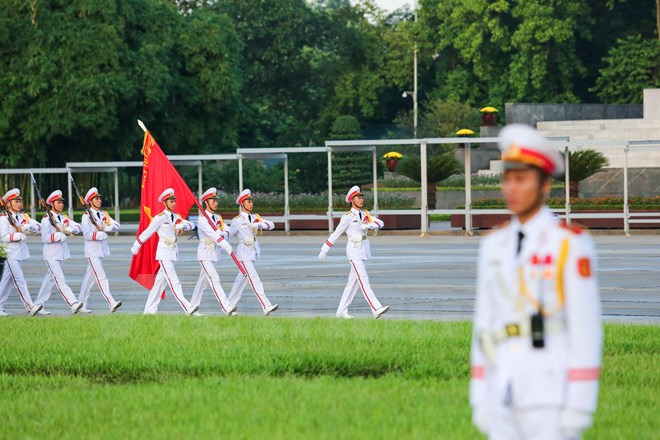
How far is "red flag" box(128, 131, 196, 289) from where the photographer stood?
17781 millimetres

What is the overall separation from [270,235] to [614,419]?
104 feet

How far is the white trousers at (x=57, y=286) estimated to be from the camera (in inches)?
705

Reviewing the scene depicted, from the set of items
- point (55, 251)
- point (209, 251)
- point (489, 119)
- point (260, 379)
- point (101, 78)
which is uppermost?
point (101, 78)

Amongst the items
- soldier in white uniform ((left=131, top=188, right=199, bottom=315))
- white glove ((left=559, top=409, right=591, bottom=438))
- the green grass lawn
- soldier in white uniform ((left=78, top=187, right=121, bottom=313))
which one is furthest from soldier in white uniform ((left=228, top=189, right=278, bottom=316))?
white glove ((left=559, top=409, right=591, bottom=438))

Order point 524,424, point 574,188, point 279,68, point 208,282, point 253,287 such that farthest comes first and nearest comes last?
point 279,68 → point 574,188 → point 208,282 → point 253,287 → point 524,424

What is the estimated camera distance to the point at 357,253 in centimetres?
1675

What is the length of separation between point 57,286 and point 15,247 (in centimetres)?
87

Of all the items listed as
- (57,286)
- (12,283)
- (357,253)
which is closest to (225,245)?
(357,253)

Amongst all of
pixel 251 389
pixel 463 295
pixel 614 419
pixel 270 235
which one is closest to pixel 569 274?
pixel 614 419

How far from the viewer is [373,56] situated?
7331cm

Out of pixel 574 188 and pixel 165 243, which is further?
pixel 574 188

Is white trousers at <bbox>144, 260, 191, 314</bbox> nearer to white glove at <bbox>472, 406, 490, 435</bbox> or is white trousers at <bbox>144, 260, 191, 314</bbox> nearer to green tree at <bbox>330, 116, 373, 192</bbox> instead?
white glove at <bbox>472, 406, 490, 435</bbox>

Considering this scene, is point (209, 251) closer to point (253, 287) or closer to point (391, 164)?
point (253, 287)

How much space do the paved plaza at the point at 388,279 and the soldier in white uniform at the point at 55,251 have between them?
294 millimetres
